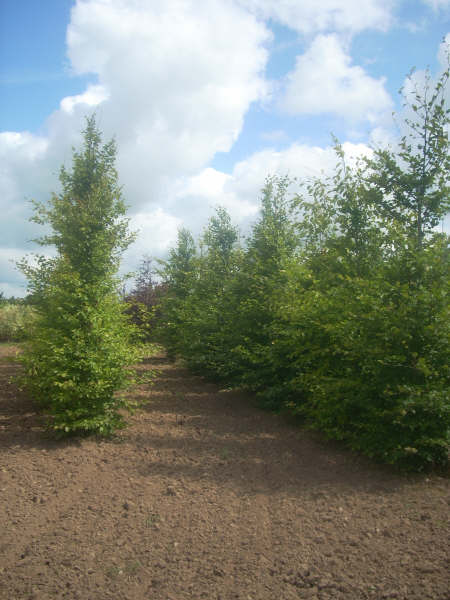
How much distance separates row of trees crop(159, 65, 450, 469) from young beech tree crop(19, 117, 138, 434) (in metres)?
2.67

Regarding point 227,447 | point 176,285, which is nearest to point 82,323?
point 227,447

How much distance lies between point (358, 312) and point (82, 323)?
383 centimetres

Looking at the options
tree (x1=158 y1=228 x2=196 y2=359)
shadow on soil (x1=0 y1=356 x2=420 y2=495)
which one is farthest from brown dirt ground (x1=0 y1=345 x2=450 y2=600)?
tree (x1=158 y1=228 x2=196 y2=359)

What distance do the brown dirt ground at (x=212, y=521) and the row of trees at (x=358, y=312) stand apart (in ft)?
2.12

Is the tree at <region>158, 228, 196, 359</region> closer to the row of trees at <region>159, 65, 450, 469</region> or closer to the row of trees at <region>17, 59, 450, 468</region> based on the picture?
the row of trees at <region>159, 65, 450, 469</region>

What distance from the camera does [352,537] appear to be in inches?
142

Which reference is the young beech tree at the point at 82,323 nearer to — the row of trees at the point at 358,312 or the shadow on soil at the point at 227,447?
the shadow on soil at the point at 227,447

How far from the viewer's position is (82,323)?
6066 millimetres

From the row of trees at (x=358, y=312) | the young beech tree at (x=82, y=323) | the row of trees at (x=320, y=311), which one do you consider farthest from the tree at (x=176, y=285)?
the young beech tree at (x=82, y=323)

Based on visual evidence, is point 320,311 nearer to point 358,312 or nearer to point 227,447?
point 358,312

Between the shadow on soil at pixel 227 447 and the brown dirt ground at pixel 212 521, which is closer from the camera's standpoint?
the brown dirt ground at pixel 212 521

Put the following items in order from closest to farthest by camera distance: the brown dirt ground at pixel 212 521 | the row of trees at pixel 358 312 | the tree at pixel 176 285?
the brown dirt ground at pixel 212 521
the row of trees at pixel 358 312
the tree at pixel 176 285

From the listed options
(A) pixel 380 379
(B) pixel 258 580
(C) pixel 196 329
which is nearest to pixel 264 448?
(A) pixel 380 379

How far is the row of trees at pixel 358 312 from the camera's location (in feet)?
15.2
